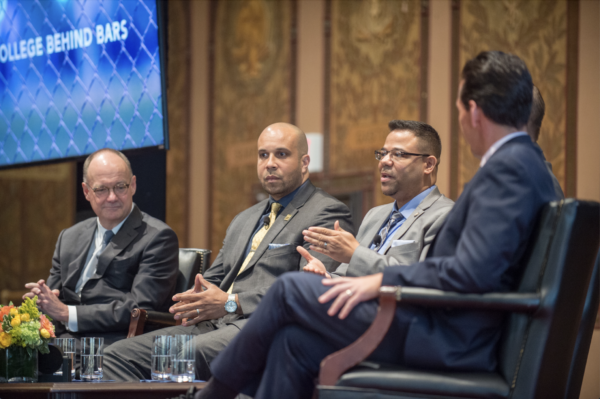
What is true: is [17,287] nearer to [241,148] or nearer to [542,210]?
[241,148]

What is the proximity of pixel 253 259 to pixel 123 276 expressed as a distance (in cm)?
72

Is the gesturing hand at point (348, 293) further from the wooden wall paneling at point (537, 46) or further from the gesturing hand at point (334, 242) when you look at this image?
the wooden wall paneling at point (537, 46)

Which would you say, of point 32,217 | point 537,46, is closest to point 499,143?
point 537,46

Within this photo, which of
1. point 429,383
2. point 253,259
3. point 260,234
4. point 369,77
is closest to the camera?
point 429,383

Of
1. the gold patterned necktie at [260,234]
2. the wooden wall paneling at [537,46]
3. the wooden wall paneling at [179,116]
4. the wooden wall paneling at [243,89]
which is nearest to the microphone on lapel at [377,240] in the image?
the gold patterned necktie at [260,234]

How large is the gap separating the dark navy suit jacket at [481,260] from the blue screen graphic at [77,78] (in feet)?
7.34

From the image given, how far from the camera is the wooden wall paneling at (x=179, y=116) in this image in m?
6.99

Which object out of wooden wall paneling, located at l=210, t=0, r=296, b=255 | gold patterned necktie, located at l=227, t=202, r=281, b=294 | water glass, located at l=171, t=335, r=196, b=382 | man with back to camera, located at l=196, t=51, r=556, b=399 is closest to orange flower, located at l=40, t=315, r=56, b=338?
water glass, located at l=171, t=335, r=196, b=382

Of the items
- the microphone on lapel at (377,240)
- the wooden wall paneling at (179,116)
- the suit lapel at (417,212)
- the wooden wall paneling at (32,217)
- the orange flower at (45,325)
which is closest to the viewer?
the orange flower at (45,325)

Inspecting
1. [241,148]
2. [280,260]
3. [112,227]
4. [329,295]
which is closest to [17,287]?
[241,148]

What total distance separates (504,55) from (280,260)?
4.60 feet

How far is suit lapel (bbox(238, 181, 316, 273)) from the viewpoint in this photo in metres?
2.87

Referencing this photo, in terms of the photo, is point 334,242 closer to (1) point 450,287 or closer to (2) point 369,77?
(1) point 450,287

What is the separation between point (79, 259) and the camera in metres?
3.24
